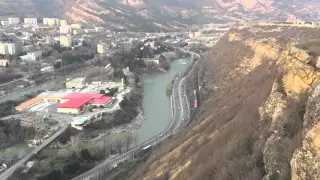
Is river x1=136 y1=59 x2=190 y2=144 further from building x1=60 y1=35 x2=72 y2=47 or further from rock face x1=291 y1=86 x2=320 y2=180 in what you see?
building x1=60 y1=35 x2=72 y2=47

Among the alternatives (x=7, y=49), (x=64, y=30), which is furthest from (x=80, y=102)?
(x=64, y=30)

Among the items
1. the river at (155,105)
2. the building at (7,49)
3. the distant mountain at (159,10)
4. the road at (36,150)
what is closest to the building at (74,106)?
the road at (36,150)

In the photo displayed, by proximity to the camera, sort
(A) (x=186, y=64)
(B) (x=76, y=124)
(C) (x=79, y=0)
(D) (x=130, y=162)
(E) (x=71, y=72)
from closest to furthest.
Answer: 1. (D) (x=130, y=162)
2. (B) (x=76, y=124)
3. (E) (x=71, y=72)
4. (A) (x=186, y=64)
5. (C) (x=79, y=0)

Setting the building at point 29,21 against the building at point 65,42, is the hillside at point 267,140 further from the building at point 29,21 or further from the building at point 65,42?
the building at point 29,21

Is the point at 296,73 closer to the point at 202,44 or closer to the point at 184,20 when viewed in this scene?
the point at 202,44

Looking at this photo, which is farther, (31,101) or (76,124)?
(31,101)

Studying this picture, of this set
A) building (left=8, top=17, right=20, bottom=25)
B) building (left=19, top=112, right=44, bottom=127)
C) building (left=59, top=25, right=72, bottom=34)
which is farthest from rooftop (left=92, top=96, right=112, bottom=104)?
building (left=8, top=17, right=20, bottom=25)

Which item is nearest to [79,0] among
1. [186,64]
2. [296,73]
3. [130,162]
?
[186,64]
